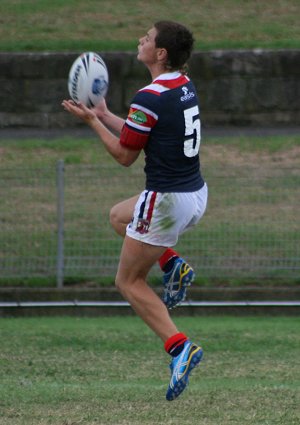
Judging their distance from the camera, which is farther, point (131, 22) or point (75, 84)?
point (131, 22)

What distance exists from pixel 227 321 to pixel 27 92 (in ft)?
22.4

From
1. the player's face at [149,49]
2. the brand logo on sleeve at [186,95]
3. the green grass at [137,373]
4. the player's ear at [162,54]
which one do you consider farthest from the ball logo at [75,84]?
the green grass at [137,373]

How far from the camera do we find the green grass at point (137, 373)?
24.8 ft

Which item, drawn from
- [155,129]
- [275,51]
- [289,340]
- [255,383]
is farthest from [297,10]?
[155,129]

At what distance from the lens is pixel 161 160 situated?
7.33 m

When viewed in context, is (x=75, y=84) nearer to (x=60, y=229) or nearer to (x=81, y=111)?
(x=81, y=111)

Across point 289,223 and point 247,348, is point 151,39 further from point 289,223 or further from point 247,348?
point 289,223

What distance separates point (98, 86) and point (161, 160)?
68 cm

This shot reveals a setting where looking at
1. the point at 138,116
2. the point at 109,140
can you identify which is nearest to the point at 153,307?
the point at 109,140

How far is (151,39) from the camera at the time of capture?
7.36 metres

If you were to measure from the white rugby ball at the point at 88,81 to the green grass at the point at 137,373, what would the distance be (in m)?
1.98

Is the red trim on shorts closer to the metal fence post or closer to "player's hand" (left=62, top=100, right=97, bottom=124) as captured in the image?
"player's hand" (left=62, top=100, right=97, bottom=124)

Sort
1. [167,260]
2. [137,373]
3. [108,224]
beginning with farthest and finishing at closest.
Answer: [108,224]
[137,373]
[167,260]

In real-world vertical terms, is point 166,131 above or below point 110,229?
above
